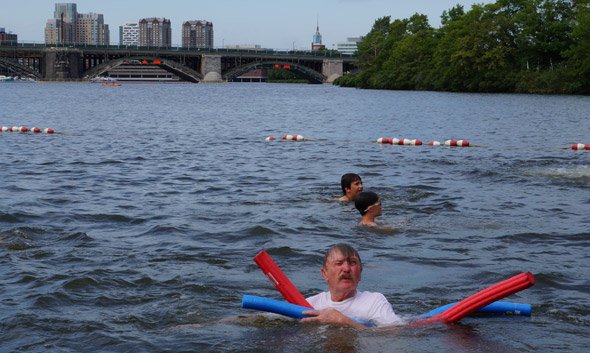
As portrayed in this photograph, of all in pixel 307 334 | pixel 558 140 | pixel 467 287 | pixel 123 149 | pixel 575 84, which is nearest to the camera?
pixel 307 334

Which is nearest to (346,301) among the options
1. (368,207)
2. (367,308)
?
(367,308)

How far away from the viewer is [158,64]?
184m

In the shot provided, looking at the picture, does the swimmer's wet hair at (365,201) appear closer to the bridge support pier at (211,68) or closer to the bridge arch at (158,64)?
→ the bridge arch at (158,64)

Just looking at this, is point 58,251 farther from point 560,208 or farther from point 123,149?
point 123,149

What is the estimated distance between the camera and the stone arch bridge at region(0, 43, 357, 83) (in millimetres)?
179875

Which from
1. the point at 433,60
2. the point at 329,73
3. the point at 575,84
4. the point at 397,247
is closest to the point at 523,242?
the point at 397,247

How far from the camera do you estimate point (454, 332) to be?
9188 mm

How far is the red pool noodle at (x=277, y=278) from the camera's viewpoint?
9258 millimetres

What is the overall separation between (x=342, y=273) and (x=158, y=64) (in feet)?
586

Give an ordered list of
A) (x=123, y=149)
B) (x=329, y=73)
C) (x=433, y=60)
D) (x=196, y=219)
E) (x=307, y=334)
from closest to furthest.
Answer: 1. (x=307, y=334)
2. (x=196, y=219)
3. (x=123, y=149)
4. (x=433, y=60)
5. (x=329, y=73)

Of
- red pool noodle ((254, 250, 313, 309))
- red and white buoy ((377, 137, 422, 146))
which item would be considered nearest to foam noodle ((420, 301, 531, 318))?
red pool noodle ((254, 250, 313, 309))

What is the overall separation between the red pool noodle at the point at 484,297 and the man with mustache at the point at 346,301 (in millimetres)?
458

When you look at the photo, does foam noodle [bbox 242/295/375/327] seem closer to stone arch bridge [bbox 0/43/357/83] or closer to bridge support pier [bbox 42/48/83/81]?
stone arch bridge [bbox 0/43/357/83]

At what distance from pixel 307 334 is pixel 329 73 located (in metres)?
191
